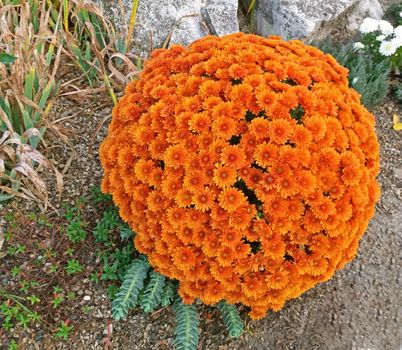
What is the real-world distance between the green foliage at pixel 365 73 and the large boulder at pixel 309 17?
0.17 meters

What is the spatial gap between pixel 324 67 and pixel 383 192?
1154 mm

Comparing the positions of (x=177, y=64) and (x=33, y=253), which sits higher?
(x=177, y=64)

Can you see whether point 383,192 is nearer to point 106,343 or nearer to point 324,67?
point 324,67

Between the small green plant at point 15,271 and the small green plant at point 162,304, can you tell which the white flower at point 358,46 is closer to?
the small green plant at point 162,304

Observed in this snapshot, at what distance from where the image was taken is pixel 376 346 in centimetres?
267

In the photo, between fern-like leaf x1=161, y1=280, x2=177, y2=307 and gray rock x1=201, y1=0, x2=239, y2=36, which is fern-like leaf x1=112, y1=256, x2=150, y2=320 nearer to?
fern-like leaf x1=161, y1=280, x2=177, y2=307

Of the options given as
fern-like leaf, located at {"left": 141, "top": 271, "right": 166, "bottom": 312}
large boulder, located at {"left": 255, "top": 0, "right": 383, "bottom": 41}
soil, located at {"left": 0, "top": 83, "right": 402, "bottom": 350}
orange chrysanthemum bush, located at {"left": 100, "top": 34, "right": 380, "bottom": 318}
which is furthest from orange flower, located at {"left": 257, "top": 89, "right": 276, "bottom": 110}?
large boulder, located at {"left": 255, "top": 0, "right": 383, "bottom": 41}

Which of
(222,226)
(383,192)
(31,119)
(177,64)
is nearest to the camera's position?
(222,226)

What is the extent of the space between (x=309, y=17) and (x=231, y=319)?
228cm

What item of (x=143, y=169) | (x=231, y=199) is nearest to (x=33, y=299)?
(x=143, y=169)

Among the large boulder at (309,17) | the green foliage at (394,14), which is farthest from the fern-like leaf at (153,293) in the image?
the green foliage at (394,14)

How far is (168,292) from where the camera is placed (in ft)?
8.29

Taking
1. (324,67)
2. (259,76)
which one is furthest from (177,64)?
(324,67)

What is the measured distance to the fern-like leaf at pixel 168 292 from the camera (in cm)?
249
